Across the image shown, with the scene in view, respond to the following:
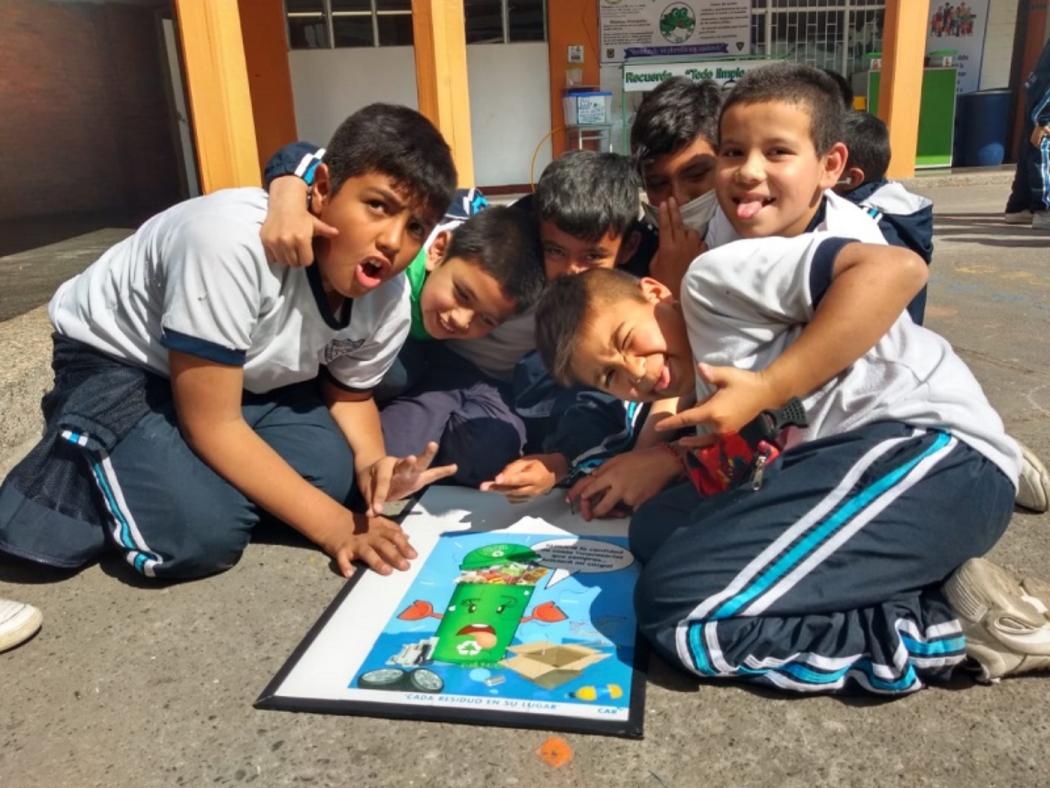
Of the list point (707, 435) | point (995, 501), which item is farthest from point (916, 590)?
point (707, 435)

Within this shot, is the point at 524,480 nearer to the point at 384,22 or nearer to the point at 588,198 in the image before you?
the point at 588,198

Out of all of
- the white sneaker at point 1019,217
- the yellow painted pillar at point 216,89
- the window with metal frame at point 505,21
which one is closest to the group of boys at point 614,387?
the yellow painted pillar at point 216,89

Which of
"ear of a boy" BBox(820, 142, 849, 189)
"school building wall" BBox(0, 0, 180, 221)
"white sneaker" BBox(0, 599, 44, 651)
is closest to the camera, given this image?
"white sneaker" BBox(0, 599, 44, 651)

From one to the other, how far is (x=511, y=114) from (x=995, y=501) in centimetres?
889

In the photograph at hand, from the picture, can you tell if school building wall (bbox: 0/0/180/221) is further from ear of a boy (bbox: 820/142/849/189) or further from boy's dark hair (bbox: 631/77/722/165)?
ear of a boy (bbox: 820/142/849/189)

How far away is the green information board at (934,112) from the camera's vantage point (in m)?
9.62

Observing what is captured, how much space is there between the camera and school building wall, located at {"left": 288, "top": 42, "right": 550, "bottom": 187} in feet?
30.6

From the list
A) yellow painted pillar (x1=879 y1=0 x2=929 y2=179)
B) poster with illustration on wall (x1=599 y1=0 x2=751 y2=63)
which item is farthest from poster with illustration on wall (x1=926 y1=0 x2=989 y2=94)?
yellow painted pillar (x1=879 y1=0 x2=929 y2=179)

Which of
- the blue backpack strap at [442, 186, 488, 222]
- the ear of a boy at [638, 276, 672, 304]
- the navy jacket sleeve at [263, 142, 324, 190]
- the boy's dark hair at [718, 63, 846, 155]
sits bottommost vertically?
the ear of a boy at [638, 276, 672, 304]

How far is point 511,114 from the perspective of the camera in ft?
31.7

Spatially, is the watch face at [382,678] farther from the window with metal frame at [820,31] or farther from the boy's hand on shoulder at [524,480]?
the window with metal frame at [820,31]

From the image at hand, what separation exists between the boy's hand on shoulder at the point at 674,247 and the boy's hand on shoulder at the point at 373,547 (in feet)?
2.62

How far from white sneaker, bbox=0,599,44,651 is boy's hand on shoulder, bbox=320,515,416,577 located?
53 cm

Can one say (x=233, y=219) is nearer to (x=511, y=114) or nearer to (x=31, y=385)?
(x=31, y=385)
